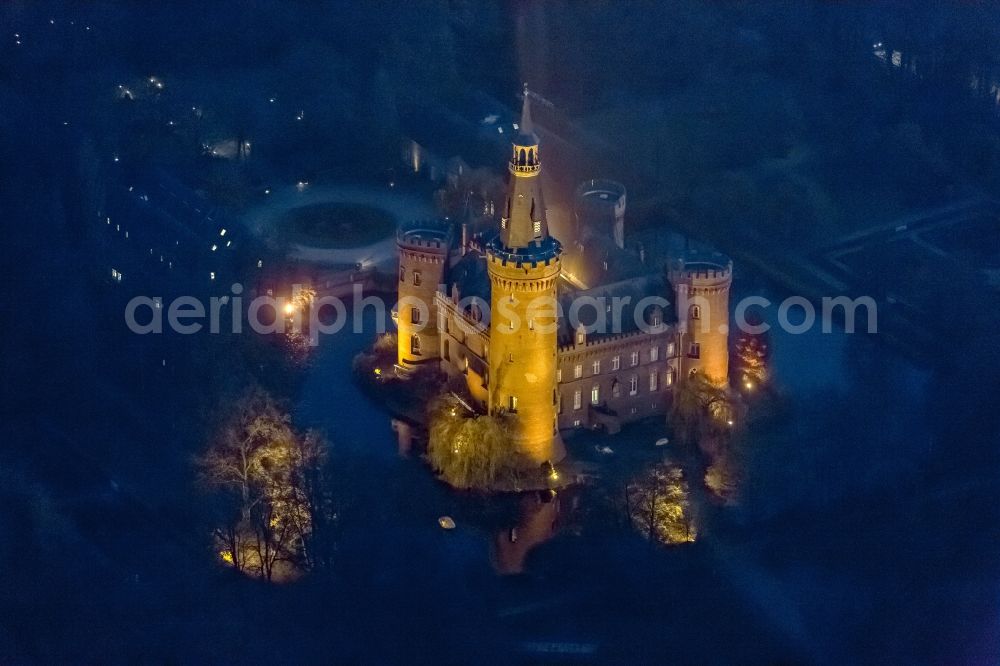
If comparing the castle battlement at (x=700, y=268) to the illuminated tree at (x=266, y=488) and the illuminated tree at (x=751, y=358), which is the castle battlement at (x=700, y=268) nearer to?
the illuminated tree at (x=751, y=358)

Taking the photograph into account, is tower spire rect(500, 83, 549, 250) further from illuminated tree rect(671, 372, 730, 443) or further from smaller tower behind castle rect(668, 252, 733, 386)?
illuminated tree rect(671, 372, 730, 443)

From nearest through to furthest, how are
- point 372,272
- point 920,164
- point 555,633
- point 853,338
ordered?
point 555,633, point 853,338, point 372,272, point 920,164

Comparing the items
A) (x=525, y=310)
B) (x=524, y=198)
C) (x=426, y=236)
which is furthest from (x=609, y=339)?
(x=426, y=236)

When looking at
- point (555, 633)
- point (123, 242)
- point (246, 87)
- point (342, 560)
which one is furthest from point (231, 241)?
point (555, 633)

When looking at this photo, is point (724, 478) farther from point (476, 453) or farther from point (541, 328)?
point (476, 453)

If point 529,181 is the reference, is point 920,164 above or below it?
below

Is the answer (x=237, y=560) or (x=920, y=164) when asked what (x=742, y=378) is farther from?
(x=920, y=164)

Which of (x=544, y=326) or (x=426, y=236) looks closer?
(x=544, y=326)
